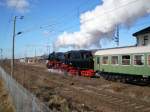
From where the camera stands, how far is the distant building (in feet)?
100.0

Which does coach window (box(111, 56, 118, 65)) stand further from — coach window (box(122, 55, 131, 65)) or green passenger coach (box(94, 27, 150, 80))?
coach window (box(122, 55, 131, 65))

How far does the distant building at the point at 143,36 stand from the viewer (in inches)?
1200

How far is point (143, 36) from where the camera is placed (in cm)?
3161

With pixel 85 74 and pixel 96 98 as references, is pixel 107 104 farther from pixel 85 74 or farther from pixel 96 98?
pixel 85 74

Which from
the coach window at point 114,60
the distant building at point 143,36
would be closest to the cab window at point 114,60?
the coach window at point 114,60

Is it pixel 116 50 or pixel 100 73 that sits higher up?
pixel 116 50

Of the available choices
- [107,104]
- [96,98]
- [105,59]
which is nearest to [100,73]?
[105,59]

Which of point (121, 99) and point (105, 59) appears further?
point (105, 59)

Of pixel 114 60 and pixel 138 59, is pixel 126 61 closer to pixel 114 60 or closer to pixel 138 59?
pixel 138 59

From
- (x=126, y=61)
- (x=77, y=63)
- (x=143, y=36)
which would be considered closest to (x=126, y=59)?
(x=126, y=61)

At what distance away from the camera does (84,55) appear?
1321 inches

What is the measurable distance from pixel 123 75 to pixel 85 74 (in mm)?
8843

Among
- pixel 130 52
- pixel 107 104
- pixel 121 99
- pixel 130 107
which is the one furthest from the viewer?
pixel 130 52

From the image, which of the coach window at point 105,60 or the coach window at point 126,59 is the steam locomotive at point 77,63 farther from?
the coach window at point 126,59
